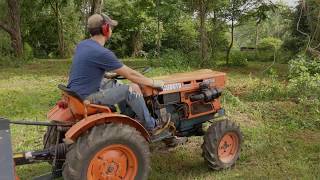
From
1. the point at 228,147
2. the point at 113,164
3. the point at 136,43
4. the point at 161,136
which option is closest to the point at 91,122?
the point at 113,164

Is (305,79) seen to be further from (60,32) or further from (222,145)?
(60,32)

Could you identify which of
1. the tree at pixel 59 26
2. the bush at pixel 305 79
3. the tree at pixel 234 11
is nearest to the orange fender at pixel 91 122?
the bush at pixel 305 79

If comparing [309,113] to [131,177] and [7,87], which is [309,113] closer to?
[131,177]

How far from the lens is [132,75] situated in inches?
176

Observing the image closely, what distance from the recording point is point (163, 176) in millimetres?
5148

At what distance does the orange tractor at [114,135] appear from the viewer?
404cm

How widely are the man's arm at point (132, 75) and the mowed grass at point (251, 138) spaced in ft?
3.87

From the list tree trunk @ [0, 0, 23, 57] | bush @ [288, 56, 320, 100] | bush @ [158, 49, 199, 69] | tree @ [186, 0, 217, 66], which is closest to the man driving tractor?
bush @ [288, 56, 320, 100]

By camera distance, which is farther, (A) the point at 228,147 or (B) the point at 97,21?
(A) the point at 228,147

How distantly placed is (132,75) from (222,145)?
1.57m

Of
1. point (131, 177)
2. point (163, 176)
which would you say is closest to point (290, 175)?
point (163, 176)

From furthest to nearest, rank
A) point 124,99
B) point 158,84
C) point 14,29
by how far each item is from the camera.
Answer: point 14,29, point 158,84, point 124,99

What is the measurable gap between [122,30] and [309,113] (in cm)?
2324

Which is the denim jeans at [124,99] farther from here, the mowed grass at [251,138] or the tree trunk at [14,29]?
the tree trunk at [14,29]
